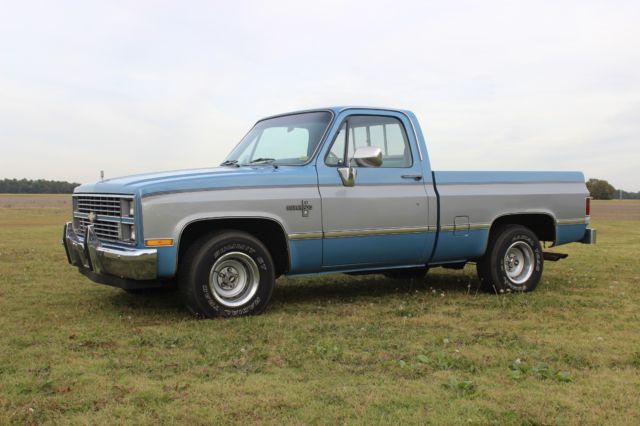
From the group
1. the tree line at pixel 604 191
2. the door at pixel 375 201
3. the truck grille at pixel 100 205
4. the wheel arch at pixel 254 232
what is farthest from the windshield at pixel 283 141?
the tree line at pixel 604 191

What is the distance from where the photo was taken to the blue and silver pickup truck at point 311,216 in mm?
Answer: 5859

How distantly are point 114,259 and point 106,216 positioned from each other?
1.77 ft

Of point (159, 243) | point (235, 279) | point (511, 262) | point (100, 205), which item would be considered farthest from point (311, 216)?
point (511, 262)

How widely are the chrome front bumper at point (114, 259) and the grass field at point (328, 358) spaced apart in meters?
0.47

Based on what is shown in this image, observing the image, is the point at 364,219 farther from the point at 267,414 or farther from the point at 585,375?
the point at 267,414

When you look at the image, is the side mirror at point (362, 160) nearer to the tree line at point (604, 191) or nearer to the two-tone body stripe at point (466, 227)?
the two-tone body stripe at point (466, 227)

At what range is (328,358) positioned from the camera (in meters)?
4.75

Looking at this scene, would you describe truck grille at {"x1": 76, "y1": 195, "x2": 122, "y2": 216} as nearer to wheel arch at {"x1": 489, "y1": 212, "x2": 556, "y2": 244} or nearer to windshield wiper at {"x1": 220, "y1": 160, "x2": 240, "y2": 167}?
windshield wiper at {"x1": 220, "y1": 160, "x2": 240, "y2": 167}

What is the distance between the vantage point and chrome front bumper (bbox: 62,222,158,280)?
5648 mm

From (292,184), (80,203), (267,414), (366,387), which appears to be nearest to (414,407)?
(366,387)

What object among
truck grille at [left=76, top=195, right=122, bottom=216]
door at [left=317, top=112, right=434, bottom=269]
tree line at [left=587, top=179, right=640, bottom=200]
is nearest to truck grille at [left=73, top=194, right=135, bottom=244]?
truck grille at [left=76, top=195, right=122, bottom=216]

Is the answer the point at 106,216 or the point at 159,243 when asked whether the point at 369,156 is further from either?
the point at 106,216

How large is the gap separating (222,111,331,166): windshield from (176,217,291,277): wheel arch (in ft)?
2.42

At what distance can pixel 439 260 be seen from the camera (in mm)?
7438
